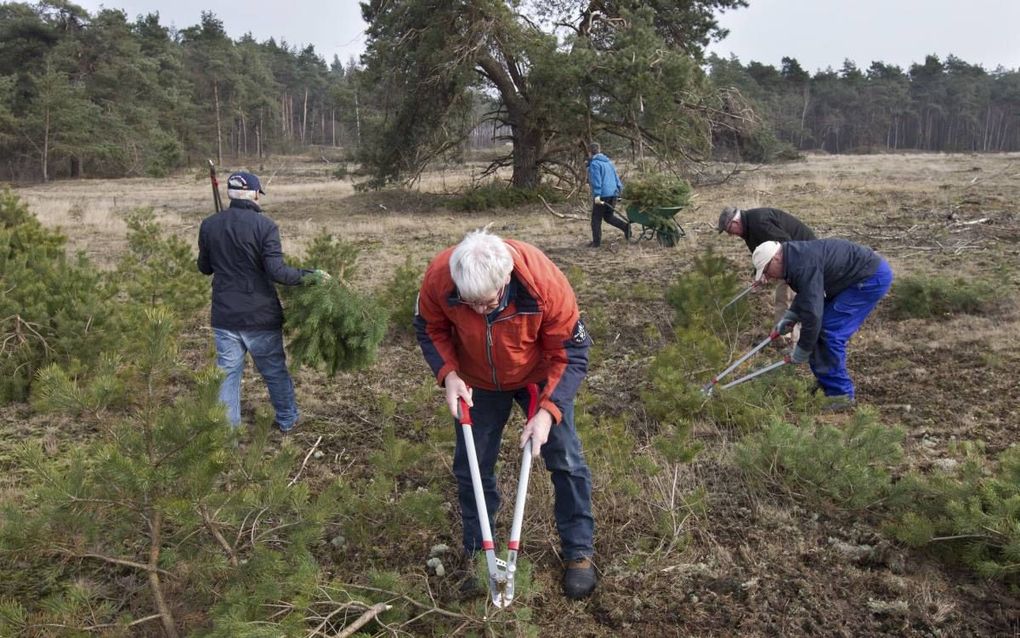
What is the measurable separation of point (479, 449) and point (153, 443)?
1.24 m

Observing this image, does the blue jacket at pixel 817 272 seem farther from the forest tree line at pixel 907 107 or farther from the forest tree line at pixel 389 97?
the forest tree line at pixel 907 107

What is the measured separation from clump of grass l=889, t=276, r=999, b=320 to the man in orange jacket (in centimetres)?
521

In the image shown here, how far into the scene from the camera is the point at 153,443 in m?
2.24

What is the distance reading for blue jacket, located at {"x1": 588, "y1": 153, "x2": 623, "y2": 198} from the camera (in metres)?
10.2

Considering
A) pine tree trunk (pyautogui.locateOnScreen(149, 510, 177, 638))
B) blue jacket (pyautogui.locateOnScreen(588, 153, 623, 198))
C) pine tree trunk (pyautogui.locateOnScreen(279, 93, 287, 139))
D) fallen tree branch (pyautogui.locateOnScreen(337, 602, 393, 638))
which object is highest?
pine tree trunk (pyautogui.locateOnScreen(279, 93, 287, 139))

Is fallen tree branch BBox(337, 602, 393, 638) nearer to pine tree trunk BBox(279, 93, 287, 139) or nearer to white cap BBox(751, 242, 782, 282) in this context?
white cap BBox(751, 242, 782, 282)

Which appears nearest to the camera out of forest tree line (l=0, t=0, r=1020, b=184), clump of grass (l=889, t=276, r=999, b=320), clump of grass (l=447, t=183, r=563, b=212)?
clump of grass (l=889, t=276, r=999, b=320)

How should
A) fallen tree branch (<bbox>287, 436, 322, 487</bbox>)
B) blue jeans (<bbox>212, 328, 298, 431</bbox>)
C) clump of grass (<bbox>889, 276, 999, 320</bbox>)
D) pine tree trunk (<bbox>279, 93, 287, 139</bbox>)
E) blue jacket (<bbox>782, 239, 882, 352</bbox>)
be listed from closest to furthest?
fallen tree branch (<bbox>287, 436, 322, 487</bbox>) < blue jeans (<bbox>212, 328, 298, 431</bbox>) < blue jacket (<bbox>782, 239, 882, 352</bbox>) < clump of grass (<bbox>889, 276, 999, 320</bbox>) < pine tree trunk (<bbox>279, 93, 287, 139</bbox>)

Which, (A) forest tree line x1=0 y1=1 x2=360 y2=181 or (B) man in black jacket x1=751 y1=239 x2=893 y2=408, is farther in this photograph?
(A) forest tree line x1=0 y1=1 x2=360 y2=181

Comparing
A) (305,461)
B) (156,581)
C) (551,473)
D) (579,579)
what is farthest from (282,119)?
(579,579)

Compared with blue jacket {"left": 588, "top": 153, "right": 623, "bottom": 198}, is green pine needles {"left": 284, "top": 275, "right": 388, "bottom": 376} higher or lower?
lower

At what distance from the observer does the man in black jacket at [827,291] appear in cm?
436

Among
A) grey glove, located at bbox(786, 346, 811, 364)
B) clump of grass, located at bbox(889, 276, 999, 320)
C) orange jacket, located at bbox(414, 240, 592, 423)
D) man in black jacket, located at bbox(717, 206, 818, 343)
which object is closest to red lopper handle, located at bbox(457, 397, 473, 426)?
orange jacket, located at bbox(414, 240, 592, 423)

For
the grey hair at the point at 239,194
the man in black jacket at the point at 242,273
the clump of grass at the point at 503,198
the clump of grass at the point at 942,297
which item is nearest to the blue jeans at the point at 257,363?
the man in black jacket at the point at 242,273
